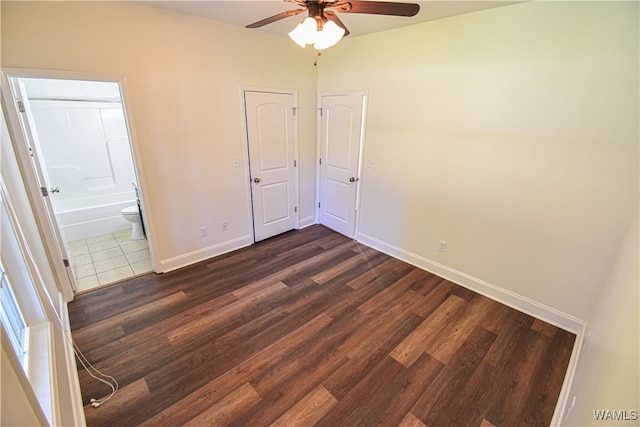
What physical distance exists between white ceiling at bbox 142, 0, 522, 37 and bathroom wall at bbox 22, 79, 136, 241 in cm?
243

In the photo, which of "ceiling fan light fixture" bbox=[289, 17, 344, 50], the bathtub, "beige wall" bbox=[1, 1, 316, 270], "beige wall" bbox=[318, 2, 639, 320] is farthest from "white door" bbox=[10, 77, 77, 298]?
"beige wall" bbox=[318, 2, 639, 320]

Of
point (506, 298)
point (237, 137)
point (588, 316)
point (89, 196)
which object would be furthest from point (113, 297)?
point (588, 316)

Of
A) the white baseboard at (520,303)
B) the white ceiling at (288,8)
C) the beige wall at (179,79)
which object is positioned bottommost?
the white baseboard at (520,303)

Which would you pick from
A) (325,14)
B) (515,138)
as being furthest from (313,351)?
(515,138)

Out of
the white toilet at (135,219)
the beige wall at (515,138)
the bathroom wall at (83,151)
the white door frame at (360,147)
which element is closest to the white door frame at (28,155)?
the white toilet at (135,219)

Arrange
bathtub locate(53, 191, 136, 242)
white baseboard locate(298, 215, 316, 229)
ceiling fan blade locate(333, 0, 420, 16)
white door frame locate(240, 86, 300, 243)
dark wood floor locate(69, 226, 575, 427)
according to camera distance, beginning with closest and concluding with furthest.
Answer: ceiling fan blade locate(333, 0, 420, 16) < dark wood floor locate(69, 226, 575, 427) < white door frame locate(240, 86, 300, 243) < bathtub locate(53, 191, 136, 242) < white baseboard locate(298, 215, 316, 229)

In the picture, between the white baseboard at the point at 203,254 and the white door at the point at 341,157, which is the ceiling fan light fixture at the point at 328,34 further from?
the white baseboard at the point at 203,254

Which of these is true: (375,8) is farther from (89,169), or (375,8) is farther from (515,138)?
(89,169)

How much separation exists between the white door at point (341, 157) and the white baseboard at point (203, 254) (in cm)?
131

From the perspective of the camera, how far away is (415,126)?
3035 mm

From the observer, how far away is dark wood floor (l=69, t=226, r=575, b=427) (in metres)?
1.76

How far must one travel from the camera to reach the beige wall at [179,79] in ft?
7.08

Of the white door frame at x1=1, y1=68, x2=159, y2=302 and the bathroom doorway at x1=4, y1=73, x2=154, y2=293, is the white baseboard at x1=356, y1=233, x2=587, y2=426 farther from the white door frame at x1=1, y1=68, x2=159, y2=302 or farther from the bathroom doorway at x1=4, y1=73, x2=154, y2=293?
the bathroom doorway at x1=4, y1=73, x2=154, y2=293

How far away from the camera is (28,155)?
88.2 inches
